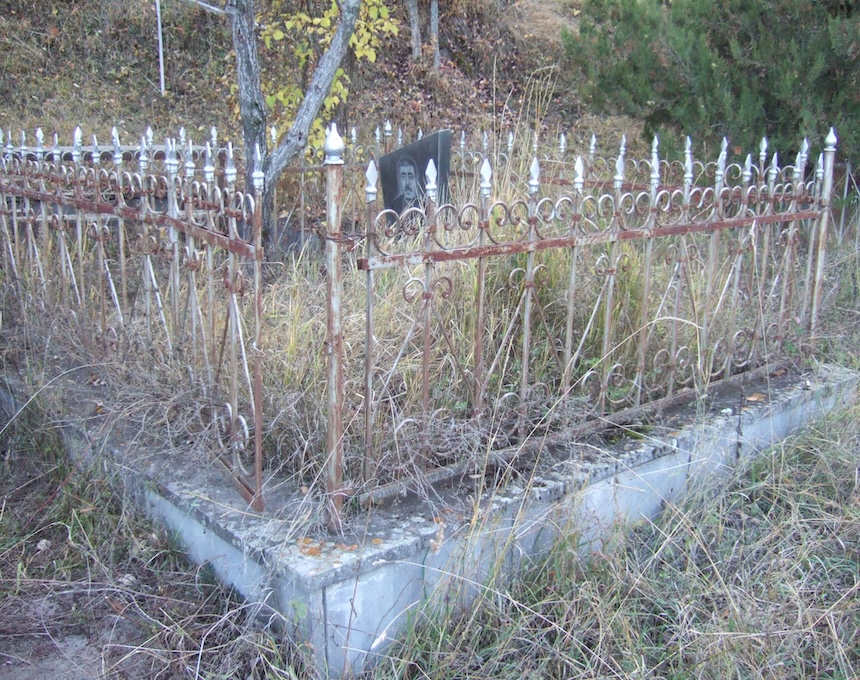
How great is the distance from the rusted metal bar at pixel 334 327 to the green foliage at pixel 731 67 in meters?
4.36

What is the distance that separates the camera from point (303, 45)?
6.89 metres

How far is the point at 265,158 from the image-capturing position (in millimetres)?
5234

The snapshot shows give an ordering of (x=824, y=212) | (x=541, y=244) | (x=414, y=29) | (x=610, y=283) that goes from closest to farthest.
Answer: (x=541, y=244) → (x=610, y=283) → (x=824, y=212) → (x=414, y=29)

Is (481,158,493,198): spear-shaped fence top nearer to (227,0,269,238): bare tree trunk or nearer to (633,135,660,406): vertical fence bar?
(633,135,660,406): vertical fence bar

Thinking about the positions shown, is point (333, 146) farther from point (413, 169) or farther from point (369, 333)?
point (413, 169)

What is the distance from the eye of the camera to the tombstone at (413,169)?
4922 mm

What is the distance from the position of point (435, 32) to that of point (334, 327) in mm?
11315

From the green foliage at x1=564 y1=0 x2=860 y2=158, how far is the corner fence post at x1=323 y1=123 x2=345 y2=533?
14.3ft

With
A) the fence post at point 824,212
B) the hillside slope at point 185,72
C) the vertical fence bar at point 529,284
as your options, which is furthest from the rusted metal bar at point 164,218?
the hillside slope at point 185,72

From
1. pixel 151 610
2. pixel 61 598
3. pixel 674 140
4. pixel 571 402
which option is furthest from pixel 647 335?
pixel 674 140

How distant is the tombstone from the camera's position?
492 centimetres

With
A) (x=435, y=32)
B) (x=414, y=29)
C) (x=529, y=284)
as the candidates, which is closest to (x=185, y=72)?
(x=414, y=29)

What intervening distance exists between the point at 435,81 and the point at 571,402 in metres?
10.1

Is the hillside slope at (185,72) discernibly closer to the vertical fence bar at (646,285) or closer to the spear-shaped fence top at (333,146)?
the vertical fence bar at (646,285)
